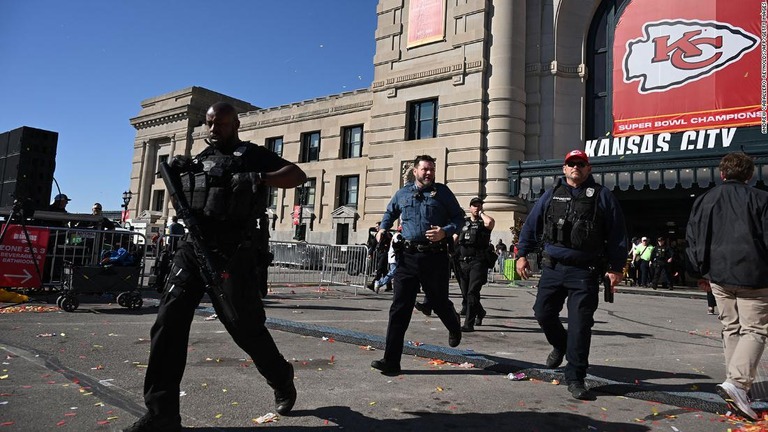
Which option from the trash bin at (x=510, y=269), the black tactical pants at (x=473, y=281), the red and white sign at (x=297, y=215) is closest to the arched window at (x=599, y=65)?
the trash bin at (x=510, y=269)

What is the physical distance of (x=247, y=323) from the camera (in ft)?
9.95

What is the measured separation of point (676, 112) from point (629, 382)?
63.7 feet

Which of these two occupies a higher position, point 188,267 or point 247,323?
point 188,267

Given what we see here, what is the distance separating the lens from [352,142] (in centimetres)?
3155

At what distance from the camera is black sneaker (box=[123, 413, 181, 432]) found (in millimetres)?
2715

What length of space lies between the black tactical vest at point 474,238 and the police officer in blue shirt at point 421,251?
92.1 inches

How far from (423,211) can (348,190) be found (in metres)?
26.6

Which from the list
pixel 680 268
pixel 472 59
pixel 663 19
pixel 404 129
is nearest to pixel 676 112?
pixel 663 19

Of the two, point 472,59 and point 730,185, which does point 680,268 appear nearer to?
point 472,59

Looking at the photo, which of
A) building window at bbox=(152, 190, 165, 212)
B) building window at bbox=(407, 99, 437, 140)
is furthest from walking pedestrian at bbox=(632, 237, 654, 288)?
building window at bbox=(152, 190, 165, 212)

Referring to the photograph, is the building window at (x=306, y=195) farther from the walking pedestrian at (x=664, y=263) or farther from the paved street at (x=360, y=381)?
the paved street at (x=360, y=381)

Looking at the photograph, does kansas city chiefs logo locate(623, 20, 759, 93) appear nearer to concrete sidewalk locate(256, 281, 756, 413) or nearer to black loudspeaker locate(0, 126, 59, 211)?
concrete sidewalk locate(256, 281, 756, 413)

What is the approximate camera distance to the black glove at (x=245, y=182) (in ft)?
9.84

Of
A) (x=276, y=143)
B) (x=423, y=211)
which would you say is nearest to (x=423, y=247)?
(x=423, y=211)
